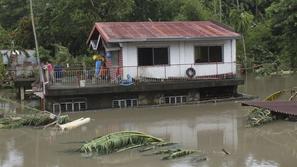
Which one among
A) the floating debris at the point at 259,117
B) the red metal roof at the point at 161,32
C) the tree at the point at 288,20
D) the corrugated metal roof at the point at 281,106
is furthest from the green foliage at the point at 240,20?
the corrugated metal roof at the point at 281,106

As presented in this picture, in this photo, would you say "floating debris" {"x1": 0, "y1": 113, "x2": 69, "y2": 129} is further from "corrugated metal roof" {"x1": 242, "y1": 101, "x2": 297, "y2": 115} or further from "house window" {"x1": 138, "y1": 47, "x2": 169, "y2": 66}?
"corrugated metal roof" {"x1": 242, "y1": 101, "x2": 297, "y2": 115}

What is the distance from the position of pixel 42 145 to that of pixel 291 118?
9126 mm

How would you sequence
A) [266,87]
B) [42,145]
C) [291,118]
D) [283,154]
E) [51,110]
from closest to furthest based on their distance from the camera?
1. [283,154]
2. [42,145]
3. [291,118]
4. [51,110]
5. [266,87]

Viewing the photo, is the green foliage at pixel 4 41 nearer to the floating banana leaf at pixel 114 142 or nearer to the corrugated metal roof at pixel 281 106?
the corrugated metal roof at pixel 281 106

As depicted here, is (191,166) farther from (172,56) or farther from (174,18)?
(174,18)

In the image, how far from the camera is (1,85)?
37.0 meters

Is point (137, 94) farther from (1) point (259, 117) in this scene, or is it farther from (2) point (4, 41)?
(2) point (4, 41)

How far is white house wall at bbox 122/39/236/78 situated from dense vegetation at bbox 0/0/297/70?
23.1ft

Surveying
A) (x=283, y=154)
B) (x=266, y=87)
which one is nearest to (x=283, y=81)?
(x=266, y=87)

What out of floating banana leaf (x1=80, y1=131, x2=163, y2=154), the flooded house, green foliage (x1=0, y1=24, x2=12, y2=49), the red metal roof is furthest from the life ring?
green foliage (x1=0, y1=24, x2=12, y2=49)

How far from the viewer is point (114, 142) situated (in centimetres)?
1620

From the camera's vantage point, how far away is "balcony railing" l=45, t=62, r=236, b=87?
25672 millimetres

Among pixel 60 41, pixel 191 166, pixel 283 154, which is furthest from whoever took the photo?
pixel 60 41

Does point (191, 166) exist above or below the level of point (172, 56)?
→ below
